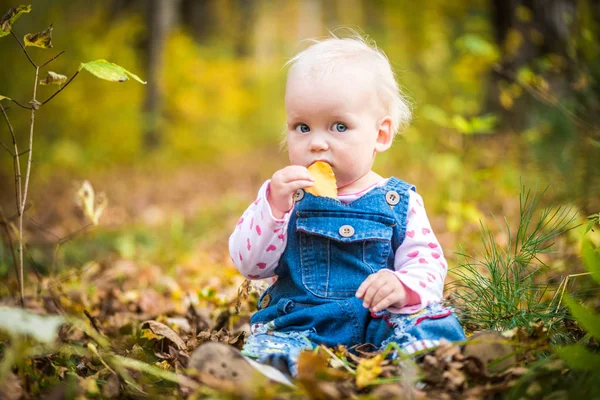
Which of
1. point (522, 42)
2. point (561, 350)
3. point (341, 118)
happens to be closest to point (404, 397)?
point (561, 350)

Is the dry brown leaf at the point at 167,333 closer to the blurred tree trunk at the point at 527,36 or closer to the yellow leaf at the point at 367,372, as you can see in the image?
the yellow leaf at the point at 367,372

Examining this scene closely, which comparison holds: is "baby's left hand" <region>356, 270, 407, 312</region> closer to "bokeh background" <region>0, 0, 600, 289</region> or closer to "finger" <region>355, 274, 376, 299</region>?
"finger" <region>355, 274, 376, 299</region>

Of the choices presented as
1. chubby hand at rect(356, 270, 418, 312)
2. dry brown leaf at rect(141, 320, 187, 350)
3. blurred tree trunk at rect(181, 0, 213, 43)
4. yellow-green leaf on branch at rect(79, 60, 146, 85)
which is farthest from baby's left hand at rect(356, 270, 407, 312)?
blurred tree trunk at rect(181, 0, 213, 43)

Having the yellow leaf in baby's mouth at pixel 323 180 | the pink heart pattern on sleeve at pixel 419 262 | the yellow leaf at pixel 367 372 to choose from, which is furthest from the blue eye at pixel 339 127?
the yellow leaf at pixel 367 372

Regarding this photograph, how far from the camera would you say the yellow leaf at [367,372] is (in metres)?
1.53

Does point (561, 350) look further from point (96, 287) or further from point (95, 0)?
point (95, 0)

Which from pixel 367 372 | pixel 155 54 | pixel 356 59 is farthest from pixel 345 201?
pixel 155 54

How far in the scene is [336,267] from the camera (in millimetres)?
2012

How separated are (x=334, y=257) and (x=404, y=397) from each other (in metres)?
0.68

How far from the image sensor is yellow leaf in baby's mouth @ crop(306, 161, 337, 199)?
6.26 feet

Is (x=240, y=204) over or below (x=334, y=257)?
below

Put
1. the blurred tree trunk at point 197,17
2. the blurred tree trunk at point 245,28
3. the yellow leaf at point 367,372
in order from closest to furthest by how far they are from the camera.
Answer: the yellow leaf at point 367,372 < the blurred tree trunk at point 197,17 < the blurred tree trunk at point 245,28

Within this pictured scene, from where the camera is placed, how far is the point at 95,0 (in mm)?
14297

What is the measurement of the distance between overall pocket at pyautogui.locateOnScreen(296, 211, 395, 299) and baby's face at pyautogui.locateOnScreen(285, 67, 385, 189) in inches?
6.8
